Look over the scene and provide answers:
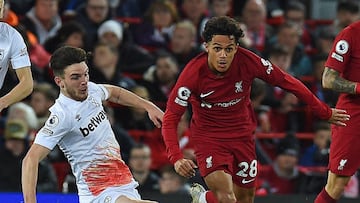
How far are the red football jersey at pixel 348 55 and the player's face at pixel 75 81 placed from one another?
82.7 inches

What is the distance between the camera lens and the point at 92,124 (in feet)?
30.3

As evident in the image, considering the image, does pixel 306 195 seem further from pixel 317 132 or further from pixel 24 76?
pixel 24 76

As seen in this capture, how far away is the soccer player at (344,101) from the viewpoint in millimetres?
9930

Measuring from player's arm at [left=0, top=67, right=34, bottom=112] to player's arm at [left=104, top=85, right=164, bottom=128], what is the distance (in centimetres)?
65

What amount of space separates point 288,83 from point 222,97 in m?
0.54

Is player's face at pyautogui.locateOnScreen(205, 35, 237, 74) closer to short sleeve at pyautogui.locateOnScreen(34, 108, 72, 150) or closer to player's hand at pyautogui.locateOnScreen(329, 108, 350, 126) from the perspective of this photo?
player's hand at pyautogui.locateOnScreen(329, 108, 350, 126)

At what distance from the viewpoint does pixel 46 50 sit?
1382 cm

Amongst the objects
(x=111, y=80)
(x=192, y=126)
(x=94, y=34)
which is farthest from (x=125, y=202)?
(x=94, y=34)

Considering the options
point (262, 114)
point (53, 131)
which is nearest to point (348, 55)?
point (53, 131)

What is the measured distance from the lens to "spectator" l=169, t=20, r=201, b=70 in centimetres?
1431

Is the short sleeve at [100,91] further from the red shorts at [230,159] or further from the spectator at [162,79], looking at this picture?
the spectator at [162,79]

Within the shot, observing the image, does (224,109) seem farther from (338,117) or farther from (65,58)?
(65,58)

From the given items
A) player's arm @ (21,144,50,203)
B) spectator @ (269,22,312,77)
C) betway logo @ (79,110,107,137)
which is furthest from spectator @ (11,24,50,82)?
player's arm @ (21,144,50,203)

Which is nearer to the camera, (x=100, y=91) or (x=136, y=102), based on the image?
(x=100, y=91)
